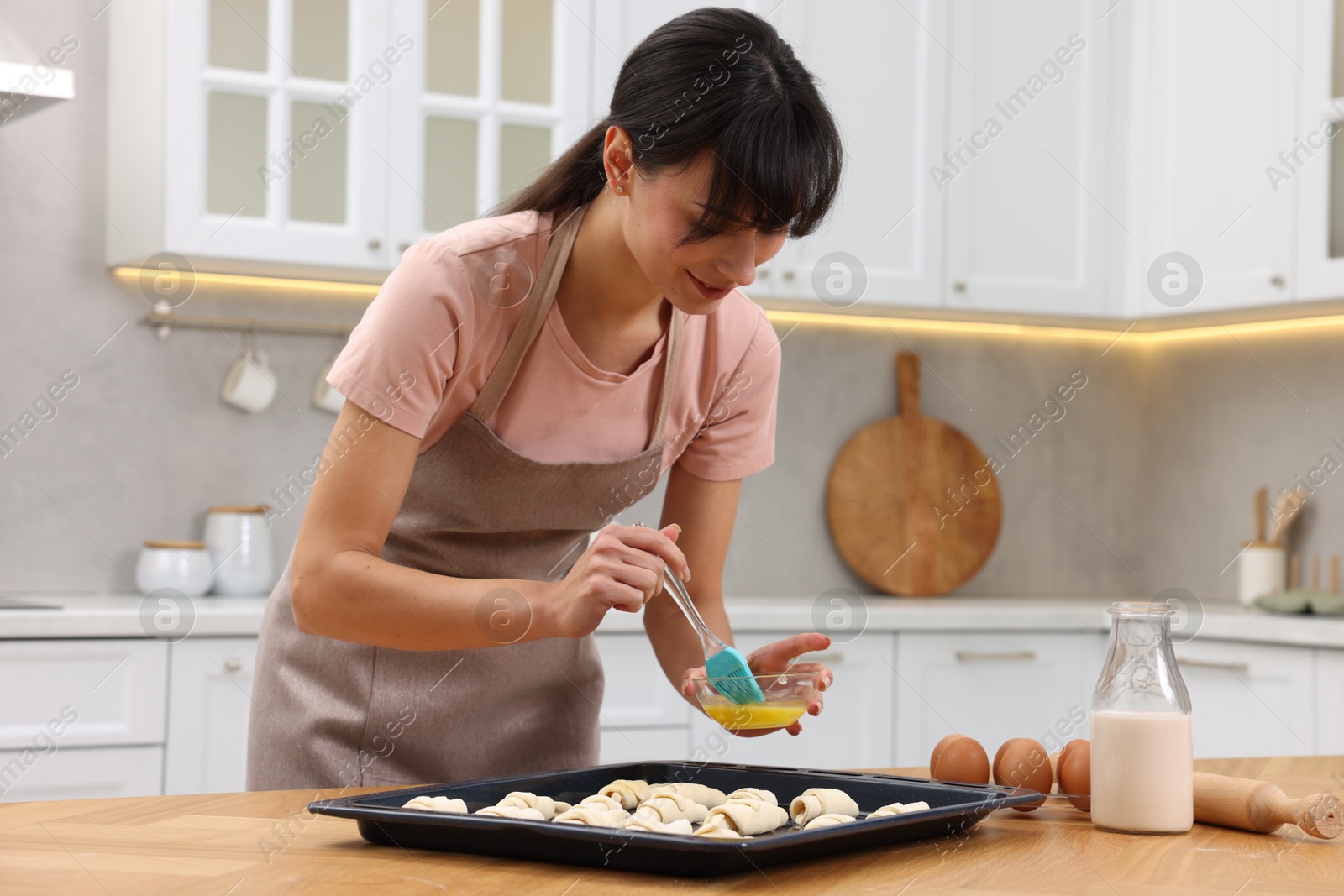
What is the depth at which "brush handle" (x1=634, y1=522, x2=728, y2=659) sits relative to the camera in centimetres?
114

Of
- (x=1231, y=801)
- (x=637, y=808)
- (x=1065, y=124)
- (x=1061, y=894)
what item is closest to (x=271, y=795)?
(x=637, y=808)

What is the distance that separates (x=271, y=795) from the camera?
1.09m

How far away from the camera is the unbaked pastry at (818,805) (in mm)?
972

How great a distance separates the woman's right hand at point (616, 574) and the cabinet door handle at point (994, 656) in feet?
6.48

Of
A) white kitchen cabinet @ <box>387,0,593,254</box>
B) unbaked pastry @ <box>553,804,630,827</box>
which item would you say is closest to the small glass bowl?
unbaked pastry @ <box>553,804,630,827</box>

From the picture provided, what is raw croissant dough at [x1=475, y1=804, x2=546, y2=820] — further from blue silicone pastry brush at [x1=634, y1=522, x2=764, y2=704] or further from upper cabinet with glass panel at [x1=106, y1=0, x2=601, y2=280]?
upper cabinet with glass panel at [x1=106, y1=0, x2=601, y2=280]

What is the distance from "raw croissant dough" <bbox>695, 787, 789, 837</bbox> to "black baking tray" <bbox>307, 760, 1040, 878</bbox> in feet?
0.05

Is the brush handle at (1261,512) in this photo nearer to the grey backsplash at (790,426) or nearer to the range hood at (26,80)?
the grey backsplash at (790,426)

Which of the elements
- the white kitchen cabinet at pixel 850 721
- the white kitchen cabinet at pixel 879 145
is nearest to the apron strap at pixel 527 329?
the white kitchen cabinet at pixel 850 721

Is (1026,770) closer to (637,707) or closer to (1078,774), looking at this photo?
(1078,774)

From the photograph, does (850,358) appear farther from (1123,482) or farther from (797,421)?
(1123,482)

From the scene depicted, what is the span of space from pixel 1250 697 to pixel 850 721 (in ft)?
2.58

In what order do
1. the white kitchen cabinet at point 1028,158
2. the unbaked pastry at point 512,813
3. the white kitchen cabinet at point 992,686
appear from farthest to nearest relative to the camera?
the white kitchen cabinet at point 1028,158 < the white kitchen cabinet at point 992,686 < the unbaked pastry at point 512,813

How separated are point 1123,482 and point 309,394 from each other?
7.05 ft
